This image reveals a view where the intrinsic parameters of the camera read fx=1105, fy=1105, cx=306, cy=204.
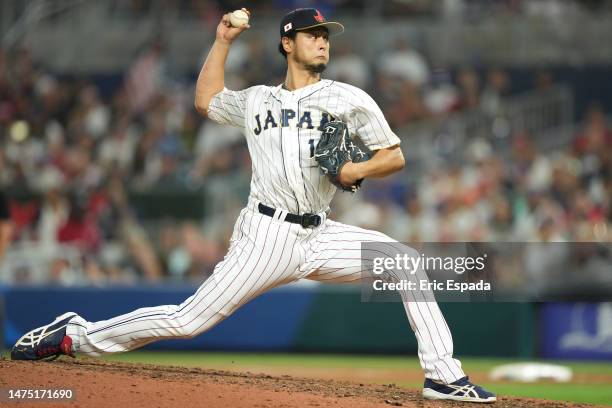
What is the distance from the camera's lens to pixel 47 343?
6.39 meters

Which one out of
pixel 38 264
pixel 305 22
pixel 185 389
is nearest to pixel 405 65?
pixel 38 264

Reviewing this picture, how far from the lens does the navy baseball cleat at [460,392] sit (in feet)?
19.4

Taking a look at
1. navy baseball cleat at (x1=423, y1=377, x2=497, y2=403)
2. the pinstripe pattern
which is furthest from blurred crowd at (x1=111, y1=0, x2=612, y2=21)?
navy baseball cleat at (x1=423, y1=377, x2=497, y2=403)

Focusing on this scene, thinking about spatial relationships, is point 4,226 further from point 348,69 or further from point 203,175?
point 348,69

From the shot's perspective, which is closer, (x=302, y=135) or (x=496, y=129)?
(x=302, y=135)

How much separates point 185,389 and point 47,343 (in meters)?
1.04

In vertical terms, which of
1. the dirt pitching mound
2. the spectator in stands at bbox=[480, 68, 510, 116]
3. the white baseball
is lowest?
the dirt pitching mound

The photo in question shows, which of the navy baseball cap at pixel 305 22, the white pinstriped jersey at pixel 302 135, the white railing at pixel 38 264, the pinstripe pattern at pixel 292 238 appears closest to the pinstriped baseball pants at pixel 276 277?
the pinstripe pattern at pixel 292 238

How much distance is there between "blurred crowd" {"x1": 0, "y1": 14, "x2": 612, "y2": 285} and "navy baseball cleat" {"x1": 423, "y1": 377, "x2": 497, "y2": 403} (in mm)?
6119

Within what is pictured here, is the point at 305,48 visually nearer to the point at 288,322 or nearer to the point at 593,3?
the point at 288,322

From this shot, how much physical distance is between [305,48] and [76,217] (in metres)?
7.89

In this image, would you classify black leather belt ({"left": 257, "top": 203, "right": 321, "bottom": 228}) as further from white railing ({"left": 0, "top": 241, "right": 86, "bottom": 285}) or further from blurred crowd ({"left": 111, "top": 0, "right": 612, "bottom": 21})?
blurred crowd ({"left": 111, "top": 0, "right": 612, "bottom": 21})

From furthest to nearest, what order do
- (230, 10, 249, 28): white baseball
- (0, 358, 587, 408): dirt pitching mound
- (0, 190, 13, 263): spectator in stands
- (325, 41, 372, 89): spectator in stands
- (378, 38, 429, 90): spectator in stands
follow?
1. (378, 38, 429, 90): spectator in stands
2. (325, 41, 372, 89): spectator in stands
3. (0, 190, 13, 263): spectator in stands
4. (230, 10, 249, 28): white baseball
5. (0, 358, 587, 408): dirt pitching mound

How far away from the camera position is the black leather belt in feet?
19.7
